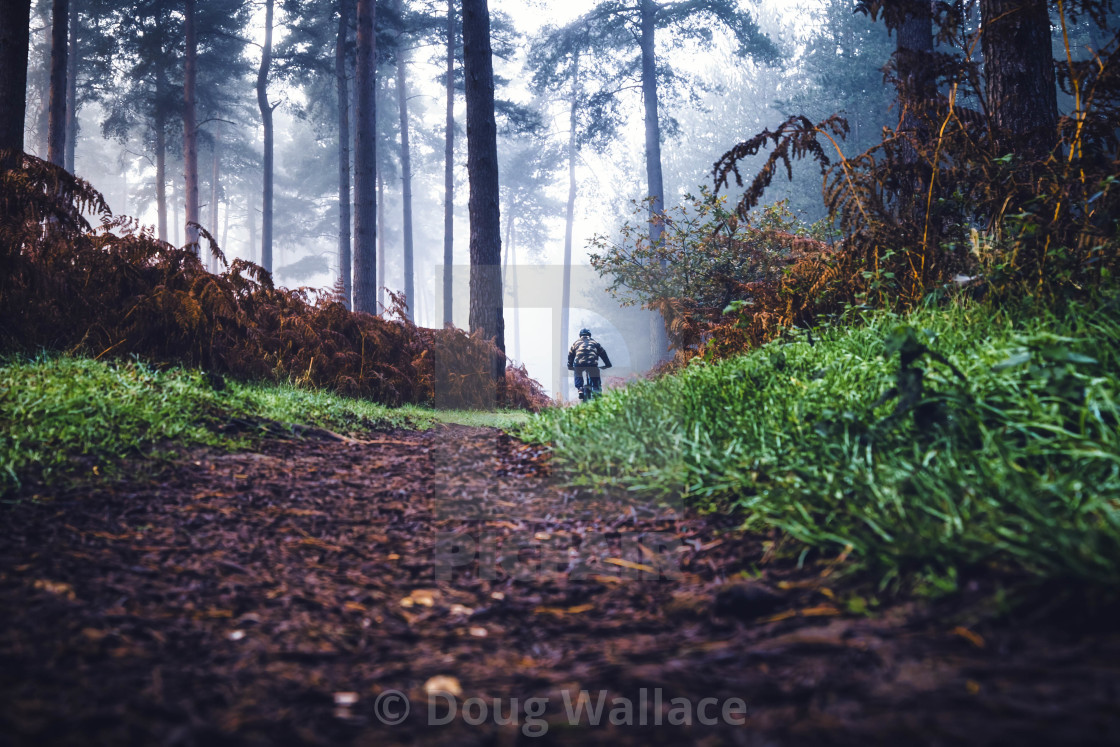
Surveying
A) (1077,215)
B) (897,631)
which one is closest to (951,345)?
(1077,215)

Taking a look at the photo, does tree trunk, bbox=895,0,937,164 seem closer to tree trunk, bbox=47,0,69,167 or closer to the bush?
the bush

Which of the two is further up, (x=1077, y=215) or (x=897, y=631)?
(x=1077, y=215)

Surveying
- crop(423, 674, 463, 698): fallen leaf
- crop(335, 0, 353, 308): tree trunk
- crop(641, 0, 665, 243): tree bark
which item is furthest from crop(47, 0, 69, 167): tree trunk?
crop(423, 674, 463, 698): fallen leaf

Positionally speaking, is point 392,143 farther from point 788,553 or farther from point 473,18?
point 788,553

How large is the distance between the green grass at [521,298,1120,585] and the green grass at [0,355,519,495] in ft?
7.45

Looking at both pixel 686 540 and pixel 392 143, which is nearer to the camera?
pixel 686 540

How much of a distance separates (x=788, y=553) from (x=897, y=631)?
63cm

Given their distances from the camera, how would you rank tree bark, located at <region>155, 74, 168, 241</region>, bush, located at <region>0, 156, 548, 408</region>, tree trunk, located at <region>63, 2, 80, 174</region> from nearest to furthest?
bush, located at <region>0, 156, 548, 408</region> → tree bark, located at <region>155, 74, 168, 241</region> → tree trunk, located at <region>63, 2, 80, 174</region>

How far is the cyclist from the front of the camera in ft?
36.6

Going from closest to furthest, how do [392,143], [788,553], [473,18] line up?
1. [788,553]
2. [473,18]
3. [392,143]

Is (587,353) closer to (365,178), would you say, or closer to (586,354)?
(586,354)

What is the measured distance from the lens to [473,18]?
970 centimetres

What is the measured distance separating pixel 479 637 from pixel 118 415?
9.93ft

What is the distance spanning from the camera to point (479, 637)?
1904 mm
